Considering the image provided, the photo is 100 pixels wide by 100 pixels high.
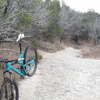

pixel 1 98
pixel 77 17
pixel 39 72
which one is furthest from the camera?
pixel 77 17

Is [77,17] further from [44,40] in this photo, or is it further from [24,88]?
[24,88]

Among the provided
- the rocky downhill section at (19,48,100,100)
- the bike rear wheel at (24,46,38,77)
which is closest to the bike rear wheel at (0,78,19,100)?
the rocky downhill section at (19,48,100,100)

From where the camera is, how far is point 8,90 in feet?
11.7

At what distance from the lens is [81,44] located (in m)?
25.8

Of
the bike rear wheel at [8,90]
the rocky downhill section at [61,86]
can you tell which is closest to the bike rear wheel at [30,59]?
the rocky downhill section at [61,86]

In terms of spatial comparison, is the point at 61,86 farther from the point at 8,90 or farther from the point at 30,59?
the point at 8,90

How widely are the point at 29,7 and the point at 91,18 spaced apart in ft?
73.0

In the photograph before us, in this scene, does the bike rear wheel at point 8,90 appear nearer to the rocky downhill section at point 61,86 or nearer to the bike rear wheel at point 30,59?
the rocky downhill section at point 61,86

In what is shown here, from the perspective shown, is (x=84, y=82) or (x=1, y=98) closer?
(x=1, y=98)

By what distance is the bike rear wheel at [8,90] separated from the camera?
A: 3.48 meters

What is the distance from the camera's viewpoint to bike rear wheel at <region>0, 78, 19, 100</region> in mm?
3480

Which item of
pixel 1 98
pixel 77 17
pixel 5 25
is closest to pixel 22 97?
pixel 1 98

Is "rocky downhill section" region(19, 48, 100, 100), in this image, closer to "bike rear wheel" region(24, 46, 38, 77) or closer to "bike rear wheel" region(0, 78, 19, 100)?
"bike rear wheel" region(24, 46, 38, 77)

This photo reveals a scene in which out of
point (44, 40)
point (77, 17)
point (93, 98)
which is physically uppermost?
point (77, 17)
